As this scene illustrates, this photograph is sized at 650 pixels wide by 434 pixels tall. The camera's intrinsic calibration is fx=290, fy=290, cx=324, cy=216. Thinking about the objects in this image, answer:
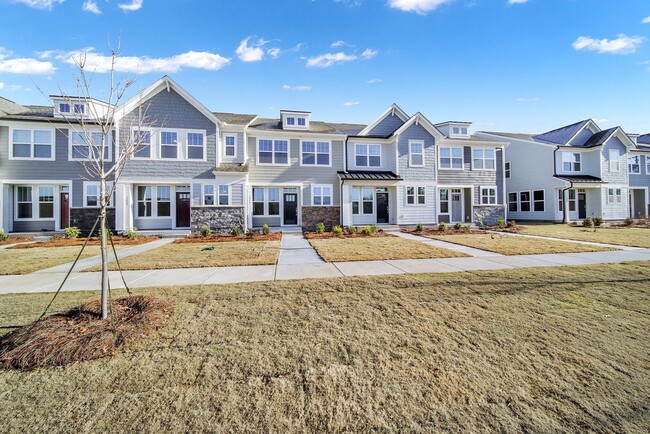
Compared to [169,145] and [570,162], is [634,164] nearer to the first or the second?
[570,162]

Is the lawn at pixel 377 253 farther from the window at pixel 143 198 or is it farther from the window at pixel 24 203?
the window at pixel 24 203

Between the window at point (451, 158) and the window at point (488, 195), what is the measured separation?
2.60 metres

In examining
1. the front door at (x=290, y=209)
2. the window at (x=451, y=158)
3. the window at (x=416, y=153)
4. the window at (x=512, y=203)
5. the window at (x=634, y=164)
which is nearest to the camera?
the front door at (x=290, y=209)

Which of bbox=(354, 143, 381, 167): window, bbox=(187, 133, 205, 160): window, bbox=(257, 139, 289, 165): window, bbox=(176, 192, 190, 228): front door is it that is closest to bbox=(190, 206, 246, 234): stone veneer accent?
bbox=(176, 192, 190, 228): front door

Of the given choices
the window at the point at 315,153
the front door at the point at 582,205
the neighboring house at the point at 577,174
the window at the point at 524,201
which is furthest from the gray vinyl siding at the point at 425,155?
the front door at the point at 582,205

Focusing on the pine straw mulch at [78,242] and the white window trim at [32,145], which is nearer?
the pine straw mulch at [78,242]

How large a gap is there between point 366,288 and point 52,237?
17668 mm

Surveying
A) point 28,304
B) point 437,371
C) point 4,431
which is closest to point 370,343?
point 437,371

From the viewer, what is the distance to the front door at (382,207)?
2028 cm

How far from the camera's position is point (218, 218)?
16547 mm

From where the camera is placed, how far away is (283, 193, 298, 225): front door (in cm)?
1900

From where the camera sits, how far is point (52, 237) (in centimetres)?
1509

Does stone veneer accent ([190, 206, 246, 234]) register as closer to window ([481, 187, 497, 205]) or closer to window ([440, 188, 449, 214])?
window ([440, 188, 449, 214])

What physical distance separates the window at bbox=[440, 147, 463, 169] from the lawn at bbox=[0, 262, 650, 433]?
17.1 m
